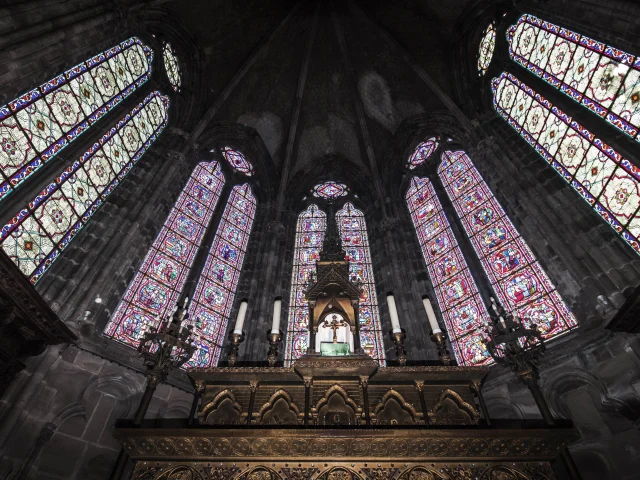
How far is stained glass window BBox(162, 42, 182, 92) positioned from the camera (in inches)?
489

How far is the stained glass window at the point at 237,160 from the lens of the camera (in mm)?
14539

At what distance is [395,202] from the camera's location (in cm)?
1372

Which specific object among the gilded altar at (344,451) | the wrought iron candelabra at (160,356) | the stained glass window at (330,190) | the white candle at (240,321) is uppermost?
the stained glass window at (330,190)

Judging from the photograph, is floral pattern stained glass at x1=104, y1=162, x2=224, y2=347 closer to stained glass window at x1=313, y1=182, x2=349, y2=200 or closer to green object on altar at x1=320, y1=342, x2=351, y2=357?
green object on altar at x1=320, y1=342, x2=351, y2=357

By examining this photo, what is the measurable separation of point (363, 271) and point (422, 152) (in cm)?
567

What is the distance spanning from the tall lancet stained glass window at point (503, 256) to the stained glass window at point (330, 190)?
424cm

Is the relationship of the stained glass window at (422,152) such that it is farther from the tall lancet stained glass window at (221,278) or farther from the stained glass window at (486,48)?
the tall lancet stained glass window at (221,278)

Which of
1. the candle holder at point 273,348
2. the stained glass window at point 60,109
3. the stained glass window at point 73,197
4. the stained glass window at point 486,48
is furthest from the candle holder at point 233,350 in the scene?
the stained glass window at point 486,48

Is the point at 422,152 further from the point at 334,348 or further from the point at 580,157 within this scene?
the point at 334,348

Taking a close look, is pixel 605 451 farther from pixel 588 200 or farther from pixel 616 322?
pixel 588 200

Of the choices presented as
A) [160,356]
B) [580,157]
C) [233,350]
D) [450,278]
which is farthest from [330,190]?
[160,356]

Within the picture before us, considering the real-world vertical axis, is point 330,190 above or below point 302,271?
above

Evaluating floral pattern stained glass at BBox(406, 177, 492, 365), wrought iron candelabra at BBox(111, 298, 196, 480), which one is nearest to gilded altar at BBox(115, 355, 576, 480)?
wrought iron candelabra at BBox(111, 298, 196, 480)

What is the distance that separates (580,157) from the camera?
322 inches
